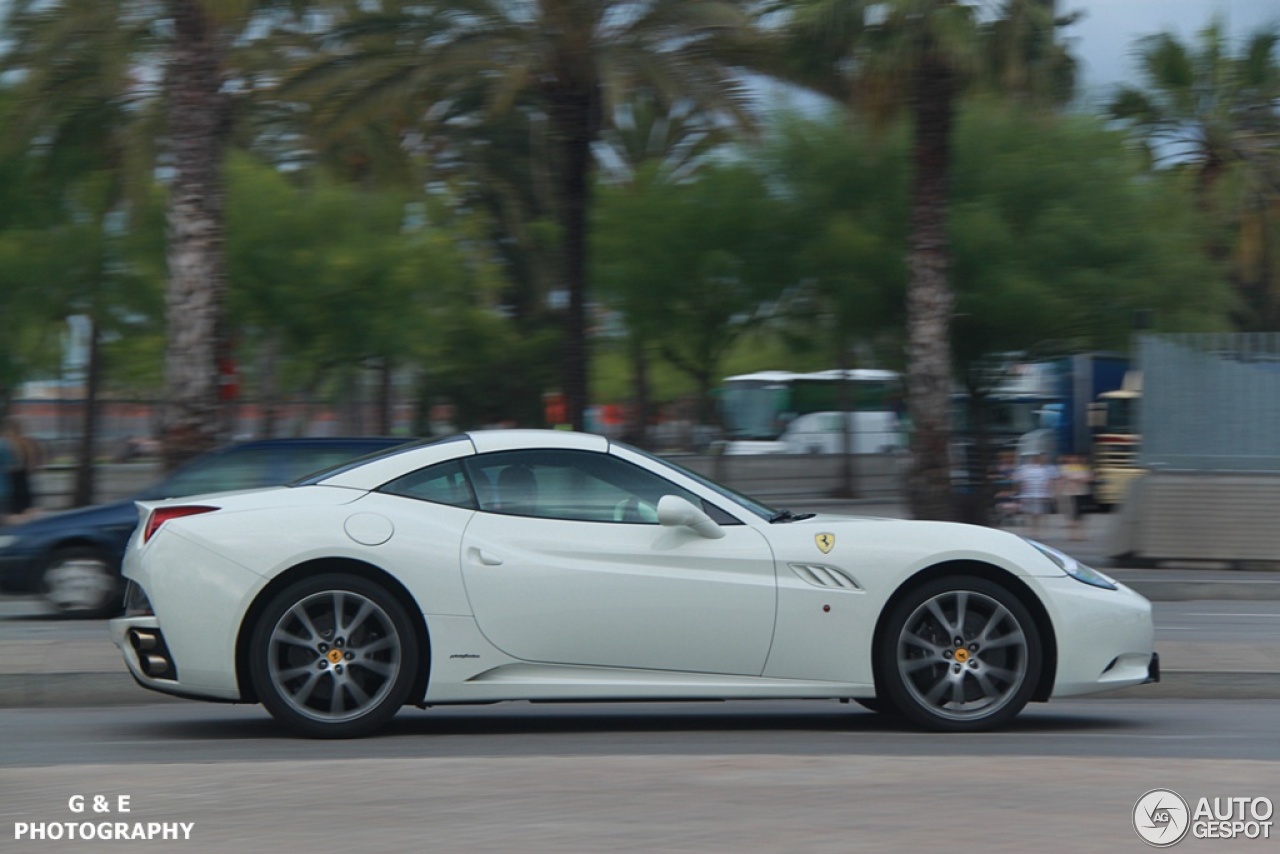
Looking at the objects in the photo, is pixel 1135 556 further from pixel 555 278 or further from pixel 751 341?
pixel 555 278

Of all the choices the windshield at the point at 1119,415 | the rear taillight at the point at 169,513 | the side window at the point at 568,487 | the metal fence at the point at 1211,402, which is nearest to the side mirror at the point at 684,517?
the side window at the point at 568,487

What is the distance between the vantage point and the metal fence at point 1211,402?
19.1 meters

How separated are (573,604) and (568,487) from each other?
1.85ft

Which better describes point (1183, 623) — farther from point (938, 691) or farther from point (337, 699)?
point (337, 699)

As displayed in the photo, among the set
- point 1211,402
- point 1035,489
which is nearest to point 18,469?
point 1211,402

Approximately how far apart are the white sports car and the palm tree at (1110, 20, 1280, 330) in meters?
27.5

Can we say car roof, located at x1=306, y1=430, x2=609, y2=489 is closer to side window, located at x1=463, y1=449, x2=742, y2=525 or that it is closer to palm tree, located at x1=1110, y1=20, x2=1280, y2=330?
side window, located at x1=463, y1=449, x2=742, y2=525

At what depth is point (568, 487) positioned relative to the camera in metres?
7.30

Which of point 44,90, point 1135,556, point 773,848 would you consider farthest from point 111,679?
point 44,90

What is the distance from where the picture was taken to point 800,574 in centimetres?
712

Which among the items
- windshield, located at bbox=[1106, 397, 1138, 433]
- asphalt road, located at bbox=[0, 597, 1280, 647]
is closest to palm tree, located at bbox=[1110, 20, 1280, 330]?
windshield, located at bbox=[1106, 397, 1138, 433]

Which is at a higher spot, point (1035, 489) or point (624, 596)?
point (624, 596)

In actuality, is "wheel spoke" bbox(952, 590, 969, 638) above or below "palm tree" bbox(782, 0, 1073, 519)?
below

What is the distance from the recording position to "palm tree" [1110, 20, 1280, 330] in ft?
108
